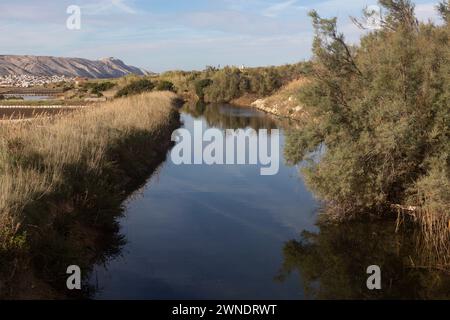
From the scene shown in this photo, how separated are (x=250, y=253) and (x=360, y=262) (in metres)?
2.18

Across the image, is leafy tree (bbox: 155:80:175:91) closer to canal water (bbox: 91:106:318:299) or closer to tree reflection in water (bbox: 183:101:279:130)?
tree reflection in water (bbox: 183:101:279:130)

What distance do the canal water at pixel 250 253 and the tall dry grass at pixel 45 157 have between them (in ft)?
5.63

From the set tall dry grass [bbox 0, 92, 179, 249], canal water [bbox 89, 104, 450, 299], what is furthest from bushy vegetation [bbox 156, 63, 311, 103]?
canal water [bbox 89, 104, 450, 299]

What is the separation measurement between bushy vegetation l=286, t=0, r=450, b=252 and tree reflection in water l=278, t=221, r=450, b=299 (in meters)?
0.64

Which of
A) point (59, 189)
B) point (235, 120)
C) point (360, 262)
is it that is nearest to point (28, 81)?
point (235, 120)

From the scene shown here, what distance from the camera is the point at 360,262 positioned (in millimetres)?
10359

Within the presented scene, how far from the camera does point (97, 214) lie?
11.4 metres

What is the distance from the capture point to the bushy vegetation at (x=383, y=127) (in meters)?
11.5

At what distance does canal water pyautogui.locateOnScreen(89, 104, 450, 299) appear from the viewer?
9008 millimetres

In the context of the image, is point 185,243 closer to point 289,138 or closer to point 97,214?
point 97,214

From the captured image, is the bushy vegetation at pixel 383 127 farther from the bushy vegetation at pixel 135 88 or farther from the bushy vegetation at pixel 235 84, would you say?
the bushy vegetation at pixel 235 84

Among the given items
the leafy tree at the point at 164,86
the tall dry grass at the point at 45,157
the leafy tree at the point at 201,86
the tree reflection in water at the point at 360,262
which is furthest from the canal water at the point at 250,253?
the leafy tree at the point at 201,86
